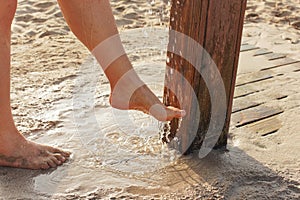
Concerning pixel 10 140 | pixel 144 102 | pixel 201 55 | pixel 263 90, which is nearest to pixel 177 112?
pixel 144 102

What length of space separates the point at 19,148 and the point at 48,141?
30 centimetres

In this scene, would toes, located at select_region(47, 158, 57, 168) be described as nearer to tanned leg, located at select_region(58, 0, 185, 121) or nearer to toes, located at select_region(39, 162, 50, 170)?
toes, located at select_region(39, 162, 50, 170)

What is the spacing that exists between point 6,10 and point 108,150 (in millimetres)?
845

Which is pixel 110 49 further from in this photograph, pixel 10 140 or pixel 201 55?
pixel 10 140

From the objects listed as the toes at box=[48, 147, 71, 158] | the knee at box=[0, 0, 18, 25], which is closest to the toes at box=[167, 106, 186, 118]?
the toes at box=[48, 147, 71, 158]

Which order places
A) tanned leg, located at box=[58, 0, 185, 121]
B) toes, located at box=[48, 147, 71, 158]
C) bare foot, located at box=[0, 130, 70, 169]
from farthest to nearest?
1. toes, located at box=[48, 147, 71, 158]
2. bare foot, located at box=[0, 130, 70, 169]
3. tanned leg, located at box=[58, 0, 185, 121]

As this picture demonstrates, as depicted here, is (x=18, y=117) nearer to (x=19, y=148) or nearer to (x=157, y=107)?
(x=19, y=148)

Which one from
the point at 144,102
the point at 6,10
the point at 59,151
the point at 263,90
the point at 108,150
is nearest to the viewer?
the point at 6,10

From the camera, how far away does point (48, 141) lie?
2830mm

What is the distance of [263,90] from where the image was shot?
3547mm

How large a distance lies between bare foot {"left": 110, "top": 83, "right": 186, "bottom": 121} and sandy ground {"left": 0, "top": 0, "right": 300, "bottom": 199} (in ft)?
0.90

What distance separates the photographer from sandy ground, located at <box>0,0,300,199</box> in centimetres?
239

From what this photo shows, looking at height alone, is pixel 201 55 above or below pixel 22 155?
above

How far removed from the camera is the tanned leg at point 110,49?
229 centimetres
